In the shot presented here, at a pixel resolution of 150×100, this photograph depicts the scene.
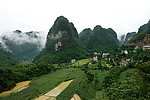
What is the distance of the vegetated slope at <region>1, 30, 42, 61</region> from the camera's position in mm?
92938

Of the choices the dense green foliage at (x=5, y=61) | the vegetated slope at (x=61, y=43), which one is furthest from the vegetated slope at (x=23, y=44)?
the vegetated slope at (x=61, y=43)

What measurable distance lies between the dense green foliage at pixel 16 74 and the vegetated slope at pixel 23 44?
6804 cm

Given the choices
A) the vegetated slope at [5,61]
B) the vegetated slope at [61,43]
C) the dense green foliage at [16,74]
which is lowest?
the dense green foliage at [16,74]

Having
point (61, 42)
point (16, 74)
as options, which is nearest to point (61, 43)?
point (61, 42)

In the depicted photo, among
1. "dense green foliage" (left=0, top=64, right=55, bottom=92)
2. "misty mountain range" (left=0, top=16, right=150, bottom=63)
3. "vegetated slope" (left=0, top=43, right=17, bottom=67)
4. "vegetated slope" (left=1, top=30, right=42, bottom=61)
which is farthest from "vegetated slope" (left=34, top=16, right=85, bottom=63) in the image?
"vegetated slope" (left=1, top=30, right=42, bottom=61)

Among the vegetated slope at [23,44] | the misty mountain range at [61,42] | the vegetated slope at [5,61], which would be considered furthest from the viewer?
the vegetated slope at [23,44]

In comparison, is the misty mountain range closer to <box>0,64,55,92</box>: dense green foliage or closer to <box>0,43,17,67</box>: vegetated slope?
<box>0,43,17,67</box>: vegetated slope

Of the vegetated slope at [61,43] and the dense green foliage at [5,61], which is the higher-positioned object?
the vegetated slope at [61,43]

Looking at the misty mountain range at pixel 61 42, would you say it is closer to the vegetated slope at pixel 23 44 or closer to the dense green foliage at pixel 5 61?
the vegetated slope at pixel 23 44

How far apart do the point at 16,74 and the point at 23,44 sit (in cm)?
8470

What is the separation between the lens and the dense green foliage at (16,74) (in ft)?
64.3

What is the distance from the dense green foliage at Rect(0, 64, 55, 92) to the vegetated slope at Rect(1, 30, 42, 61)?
6804 centimetres

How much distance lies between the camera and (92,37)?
77375 millimetres

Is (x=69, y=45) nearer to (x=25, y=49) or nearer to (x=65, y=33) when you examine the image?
(x=65, y=33)
